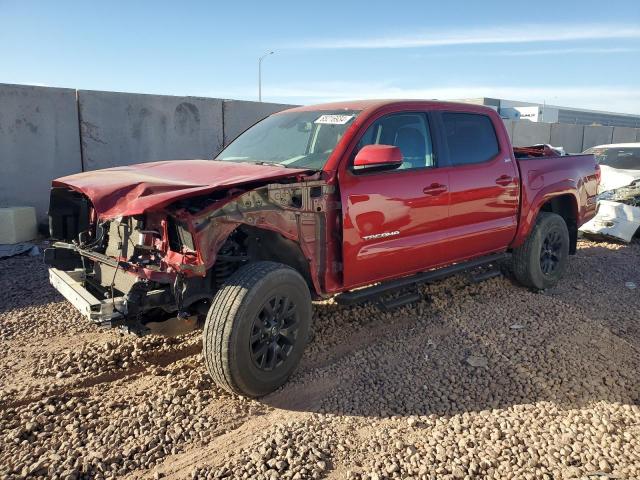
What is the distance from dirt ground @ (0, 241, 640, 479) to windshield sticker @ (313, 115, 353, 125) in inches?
67.7

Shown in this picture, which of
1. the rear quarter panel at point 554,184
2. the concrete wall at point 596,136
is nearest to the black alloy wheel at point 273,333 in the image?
the rear quarter panel at point 554,184

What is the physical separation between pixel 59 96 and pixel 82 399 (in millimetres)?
6139

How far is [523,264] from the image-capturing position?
557 centimetres

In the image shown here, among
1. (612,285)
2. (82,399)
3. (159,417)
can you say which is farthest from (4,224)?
(612,285)

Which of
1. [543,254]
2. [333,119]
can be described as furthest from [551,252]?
[333,119]

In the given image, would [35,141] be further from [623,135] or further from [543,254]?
[623,135]

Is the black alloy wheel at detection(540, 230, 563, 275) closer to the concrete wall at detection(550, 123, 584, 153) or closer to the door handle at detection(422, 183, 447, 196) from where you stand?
the door handle at detection(422, 183, 447, 196)

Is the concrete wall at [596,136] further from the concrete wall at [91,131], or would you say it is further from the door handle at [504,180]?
the door handle at [504,180]

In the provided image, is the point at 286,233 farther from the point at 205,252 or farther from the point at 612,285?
the point at 612,285

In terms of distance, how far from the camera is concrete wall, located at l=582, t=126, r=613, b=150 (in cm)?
2234

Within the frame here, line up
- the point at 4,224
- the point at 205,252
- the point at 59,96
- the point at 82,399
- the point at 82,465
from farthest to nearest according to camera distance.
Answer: the point at 59,96 → the point at 4,224 → the point at 82,399 → the point at 205,252 → the point at 82,465

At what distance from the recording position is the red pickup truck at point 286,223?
10.4ft

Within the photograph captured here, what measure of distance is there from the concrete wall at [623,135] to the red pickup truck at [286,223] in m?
21.8

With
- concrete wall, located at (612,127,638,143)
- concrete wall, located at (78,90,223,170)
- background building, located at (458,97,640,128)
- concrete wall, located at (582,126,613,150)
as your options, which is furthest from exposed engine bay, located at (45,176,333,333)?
background building, located at (458,97,640,128)
